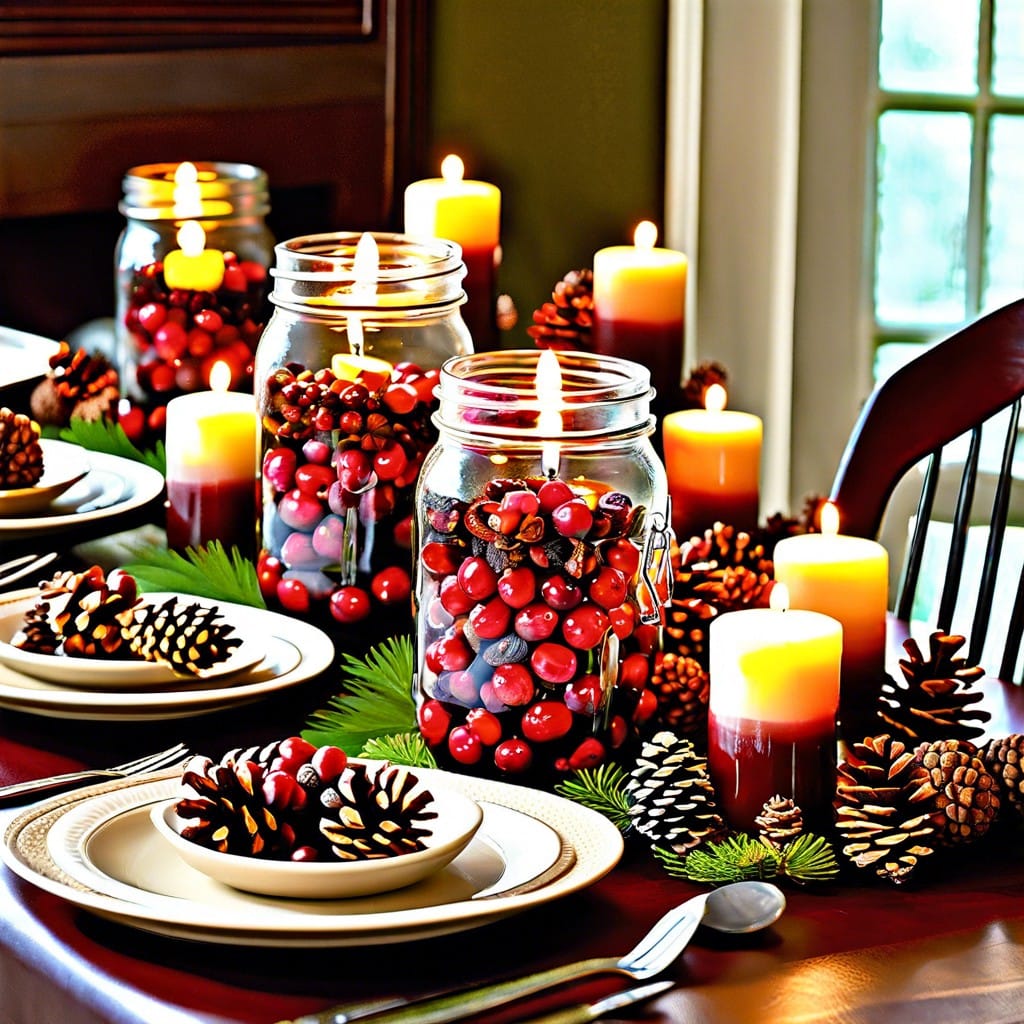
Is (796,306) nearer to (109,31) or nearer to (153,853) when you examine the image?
(109,31)

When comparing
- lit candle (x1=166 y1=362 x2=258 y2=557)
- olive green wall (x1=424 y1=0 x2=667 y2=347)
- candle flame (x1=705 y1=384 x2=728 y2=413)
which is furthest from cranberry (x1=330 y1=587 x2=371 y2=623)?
olive green wall (x1=424 y1=0 x2=667 y2=347)

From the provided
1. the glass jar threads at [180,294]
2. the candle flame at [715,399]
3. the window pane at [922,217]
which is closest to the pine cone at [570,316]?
the candle flame at [715,399]

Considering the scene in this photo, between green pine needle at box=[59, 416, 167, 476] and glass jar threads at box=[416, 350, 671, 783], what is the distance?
63cm

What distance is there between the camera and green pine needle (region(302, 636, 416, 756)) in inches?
→ 37.3

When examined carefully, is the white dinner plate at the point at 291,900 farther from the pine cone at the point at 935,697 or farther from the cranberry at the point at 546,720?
the pine cone at the point at 935,697

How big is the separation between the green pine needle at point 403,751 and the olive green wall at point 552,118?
1.63m

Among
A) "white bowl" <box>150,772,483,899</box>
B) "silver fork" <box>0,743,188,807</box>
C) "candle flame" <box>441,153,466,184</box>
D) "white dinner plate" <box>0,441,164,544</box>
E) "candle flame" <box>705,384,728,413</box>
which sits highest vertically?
"candle flame" <box>441,153,466,184</box>

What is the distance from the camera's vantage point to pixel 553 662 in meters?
0.85

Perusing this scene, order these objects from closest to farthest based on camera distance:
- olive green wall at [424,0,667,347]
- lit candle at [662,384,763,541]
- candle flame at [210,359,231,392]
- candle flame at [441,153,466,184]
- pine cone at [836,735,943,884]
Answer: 1. pine cone at [836,735,943,884]
2. lit candle at [662,384,763,541]
3. candle flame at [210,359,231,392]
4. candle flame at [441,153,466,184]
5. olive green wall at [424,0,667,347]

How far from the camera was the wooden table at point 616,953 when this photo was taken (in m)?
0.67

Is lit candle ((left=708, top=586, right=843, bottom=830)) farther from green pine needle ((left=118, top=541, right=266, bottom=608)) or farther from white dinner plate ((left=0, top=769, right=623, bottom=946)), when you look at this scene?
green pine needle ((left=118, top=541, right=266, bottom=608))

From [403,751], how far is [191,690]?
0.17 meters

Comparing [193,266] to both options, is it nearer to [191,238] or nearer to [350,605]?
[191,238]

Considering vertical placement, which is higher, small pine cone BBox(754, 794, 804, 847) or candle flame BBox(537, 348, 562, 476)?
candle flame BBox(537, 348, 562, 476)
